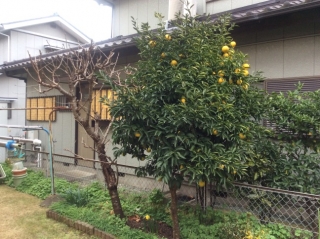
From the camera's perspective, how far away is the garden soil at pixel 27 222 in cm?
373

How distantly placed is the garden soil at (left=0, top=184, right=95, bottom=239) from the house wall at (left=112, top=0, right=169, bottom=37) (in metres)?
5.51

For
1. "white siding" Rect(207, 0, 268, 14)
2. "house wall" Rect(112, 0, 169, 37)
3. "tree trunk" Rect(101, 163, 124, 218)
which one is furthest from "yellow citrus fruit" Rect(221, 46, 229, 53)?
"house wall" Rect(112, 0, 169, 37)

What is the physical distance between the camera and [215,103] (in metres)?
2.64

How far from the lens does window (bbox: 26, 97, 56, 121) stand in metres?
8.33

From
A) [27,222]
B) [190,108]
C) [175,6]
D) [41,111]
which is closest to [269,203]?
[190,108]

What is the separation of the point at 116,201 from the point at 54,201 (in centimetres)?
169

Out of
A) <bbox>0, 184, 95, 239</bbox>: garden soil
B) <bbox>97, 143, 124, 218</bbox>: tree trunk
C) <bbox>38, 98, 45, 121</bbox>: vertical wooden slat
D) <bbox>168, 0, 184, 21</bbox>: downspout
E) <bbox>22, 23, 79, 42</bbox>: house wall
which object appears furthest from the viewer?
<bbox>22, 23, 79, 42</bbox>: house wall

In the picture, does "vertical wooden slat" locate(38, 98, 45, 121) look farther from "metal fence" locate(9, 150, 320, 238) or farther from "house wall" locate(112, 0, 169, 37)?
"metal fence" locate(9, 150, 320, 238)

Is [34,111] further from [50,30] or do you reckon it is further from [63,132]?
[50,30]

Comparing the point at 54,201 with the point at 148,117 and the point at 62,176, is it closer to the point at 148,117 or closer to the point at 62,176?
the point at 62,176

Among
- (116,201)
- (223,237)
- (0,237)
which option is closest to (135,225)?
(116,201)

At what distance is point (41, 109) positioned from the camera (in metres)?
8.51

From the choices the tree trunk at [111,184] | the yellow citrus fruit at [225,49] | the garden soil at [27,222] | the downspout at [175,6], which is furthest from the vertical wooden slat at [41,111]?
the yellow citrus fruit at [225,49]

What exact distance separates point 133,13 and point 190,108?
6407 millimetres
